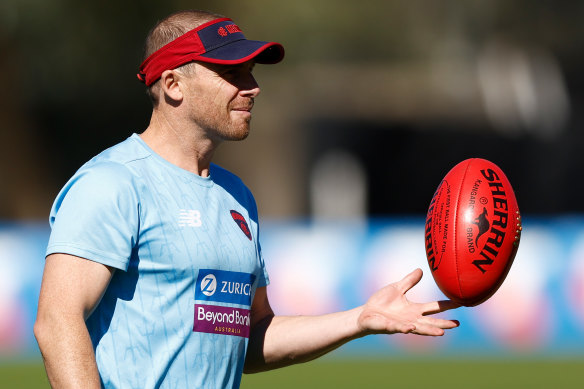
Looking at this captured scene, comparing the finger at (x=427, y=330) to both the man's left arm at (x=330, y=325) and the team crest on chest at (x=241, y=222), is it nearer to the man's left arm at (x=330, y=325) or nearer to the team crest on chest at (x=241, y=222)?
the man's left arm at (x=330, y=325)

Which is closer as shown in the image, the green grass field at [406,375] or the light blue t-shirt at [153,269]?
the light blue t-shirt at [153,269]

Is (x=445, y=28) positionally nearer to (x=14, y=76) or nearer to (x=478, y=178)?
(x=14, y=76)

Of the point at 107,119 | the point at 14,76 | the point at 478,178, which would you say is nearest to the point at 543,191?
the point at 107,119

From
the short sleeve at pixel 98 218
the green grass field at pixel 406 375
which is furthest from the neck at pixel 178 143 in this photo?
the green grass field at pixel 406 375

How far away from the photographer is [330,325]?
13.0 feet

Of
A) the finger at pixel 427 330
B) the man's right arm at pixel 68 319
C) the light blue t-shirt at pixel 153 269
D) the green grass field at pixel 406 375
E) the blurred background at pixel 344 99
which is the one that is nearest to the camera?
the man's right arm at pixel 68 319

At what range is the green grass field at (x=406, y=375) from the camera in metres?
9.80

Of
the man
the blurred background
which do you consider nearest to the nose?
the man

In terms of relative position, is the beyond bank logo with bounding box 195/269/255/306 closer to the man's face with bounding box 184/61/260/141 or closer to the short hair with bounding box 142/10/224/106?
the man's face with bounding box 184/61/260/141

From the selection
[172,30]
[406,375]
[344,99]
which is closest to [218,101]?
[172,30]

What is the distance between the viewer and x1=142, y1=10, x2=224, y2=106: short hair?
3723 millimetres

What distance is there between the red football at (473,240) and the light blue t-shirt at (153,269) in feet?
2.99

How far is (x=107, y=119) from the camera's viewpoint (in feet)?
73.5

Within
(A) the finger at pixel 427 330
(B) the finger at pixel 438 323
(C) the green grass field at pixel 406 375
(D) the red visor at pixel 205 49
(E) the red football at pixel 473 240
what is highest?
(D) the red visor at pixel 205 49
